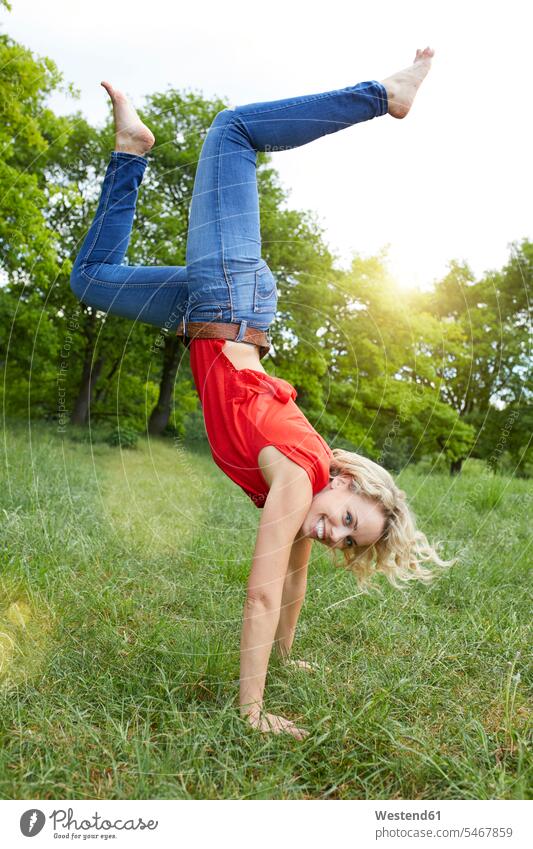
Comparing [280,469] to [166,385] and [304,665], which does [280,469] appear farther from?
[166,385]

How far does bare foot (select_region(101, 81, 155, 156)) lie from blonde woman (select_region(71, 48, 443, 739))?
0.01 meters

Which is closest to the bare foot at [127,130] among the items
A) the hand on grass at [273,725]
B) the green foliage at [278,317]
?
the green foliage at [278,317]

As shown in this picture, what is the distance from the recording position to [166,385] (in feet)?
54.1

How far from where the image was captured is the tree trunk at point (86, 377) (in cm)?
1641

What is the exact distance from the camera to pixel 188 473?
9.49 metres

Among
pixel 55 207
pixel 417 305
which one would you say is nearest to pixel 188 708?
pixel 417 305

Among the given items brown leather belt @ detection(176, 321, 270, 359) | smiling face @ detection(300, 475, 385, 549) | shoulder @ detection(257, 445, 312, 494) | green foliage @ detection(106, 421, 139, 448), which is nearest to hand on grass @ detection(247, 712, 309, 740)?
smiling face @ detection(300, 475, 385, 549)

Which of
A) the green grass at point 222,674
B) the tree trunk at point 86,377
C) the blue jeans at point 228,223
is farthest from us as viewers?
the tree trunk at point 86,377

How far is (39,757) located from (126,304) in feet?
7.21

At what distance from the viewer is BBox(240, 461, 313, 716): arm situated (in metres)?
2.73

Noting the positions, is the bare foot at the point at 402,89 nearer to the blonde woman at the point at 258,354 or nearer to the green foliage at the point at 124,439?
the blonde woman at the point at 258,354

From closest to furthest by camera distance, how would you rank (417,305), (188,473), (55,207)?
1. (188,473)
2. (417,305)
3. (55,207)
